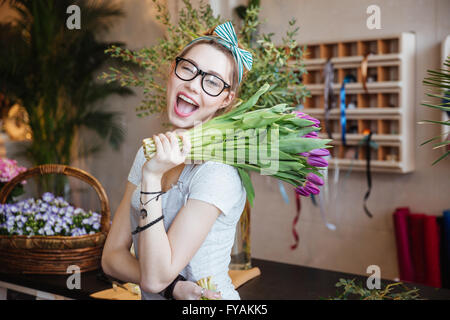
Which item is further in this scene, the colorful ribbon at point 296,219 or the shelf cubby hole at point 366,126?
the colorful ribbon at point 296,219

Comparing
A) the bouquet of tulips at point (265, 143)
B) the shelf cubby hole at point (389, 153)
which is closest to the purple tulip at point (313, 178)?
the bouquet of tulips at point (265, 143)

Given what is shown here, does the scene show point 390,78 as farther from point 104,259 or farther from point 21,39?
point 21,39

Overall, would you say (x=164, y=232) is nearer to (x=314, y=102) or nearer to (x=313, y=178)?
(x=313, y=178)

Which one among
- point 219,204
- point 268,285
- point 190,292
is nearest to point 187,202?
point 219,204

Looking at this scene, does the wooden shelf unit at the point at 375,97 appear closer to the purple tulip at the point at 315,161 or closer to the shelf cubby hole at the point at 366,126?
the shelf cubby hole at the point at 366,126

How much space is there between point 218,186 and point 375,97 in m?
2.26

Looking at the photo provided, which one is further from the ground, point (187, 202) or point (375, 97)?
point (375, 97)

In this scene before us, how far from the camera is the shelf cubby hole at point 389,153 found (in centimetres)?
295

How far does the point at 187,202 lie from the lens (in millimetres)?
1120

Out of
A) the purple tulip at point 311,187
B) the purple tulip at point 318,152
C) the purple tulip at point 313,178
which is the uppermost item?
the purple tulip at point 318,152

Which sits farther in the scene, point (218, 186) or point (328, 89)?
point (328, 89)

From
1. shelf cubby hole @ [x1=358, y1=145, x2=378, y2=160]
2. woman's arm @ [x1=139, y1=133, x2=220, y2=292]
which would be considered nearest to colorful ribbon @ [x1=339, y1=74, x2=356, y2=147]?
shelf cubby hole @ [x1=358, y1=145, x2=378, y2=160]

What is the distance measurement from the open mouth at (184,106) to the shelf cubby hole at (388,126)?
2058 millimetres
